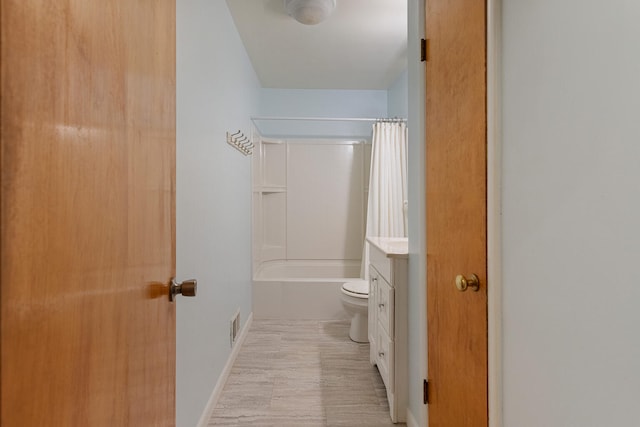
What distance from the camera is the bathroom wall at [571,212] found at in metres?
0.63

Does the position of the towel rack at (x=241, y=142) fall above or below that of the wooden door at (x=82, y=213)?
above

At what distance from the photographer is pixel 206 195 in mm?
1963

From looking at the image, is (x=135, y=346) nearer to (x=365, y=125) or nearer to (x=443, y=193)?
(x=443, y=193)

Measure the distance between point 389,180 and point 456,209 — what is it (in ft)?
7.84

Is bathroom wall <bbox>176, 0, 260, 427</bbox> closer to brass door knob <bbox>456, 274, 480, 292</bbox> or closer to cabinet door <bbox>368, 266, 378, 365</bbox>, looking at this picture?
cabinet door <bbox>368, 266, 378, 365</bbox>

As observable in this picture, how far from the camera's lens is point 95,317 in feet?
2.00

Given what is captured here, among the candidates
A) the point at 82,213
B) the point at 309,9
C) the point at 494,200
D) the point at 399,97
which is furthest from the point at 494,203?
the point at 399,97

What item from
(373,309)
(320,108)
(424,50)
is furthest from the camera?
(320,108)

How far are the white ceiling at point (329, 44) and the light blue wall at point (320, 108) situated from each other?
0.17 m

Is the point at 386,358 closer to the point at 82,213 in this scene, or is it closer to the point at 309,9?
the point at 82,213

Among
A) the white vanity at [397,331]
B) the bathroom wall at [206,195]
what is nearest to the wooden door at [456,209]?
the white vanity at [397,331]

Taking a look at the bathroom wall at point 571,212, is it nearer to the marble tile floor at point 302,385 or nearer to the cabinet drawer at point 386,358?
the cabinet drawer at point 386,358

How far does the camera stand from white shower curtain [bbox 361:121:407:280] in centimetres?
359

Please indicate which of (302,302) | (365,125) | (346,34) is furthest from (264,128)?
(302,302)
